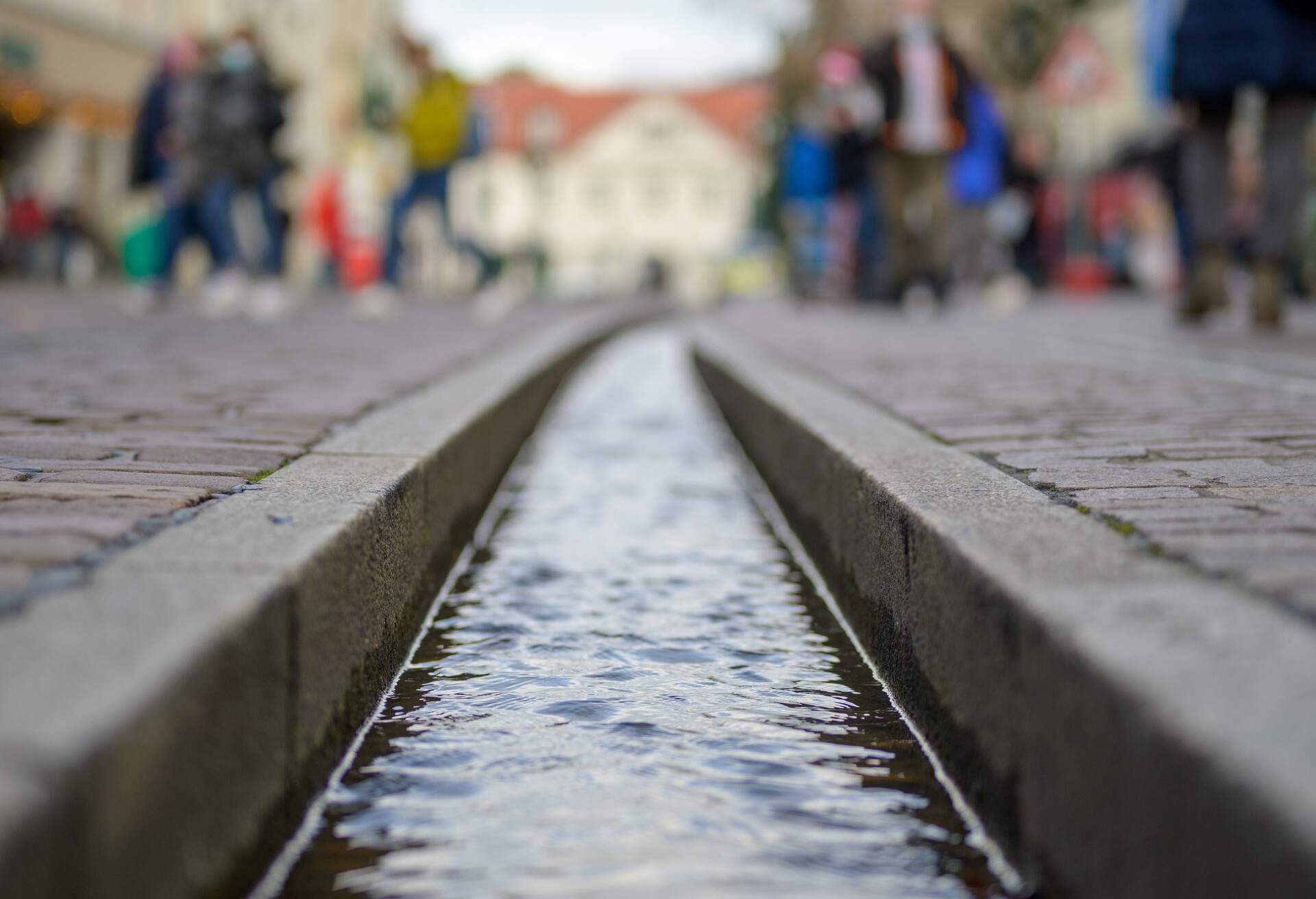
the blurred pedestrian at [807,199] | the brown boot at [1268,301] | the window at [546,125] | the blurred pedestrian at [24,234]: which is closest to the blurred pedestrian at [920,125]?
the blurred pedestrian at [807,199]

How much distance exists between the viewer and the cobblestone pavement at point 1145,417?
303cm

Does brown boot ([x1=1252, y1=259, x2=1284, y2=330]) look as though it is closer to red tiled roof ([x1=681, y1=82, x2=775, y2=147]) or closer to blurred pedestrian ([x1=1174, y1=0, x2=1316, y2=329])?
blurred pedestrian ([x1=1174, y1=0, x2=1316, y2=329])

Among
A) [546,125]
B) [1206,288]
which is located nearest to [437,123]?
[1206,288]

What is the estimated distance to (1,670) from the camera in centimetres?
196

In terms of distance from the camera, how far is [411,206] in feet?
56.2

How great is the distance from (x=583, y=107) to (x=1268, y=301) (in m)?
83.8

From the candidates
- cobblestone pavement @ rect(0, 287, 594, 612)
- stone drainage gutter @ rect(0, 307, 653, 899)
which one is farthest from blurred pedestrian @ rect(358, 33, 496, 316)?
stone drainage gutter @ rect(0, 307, 653, 899)

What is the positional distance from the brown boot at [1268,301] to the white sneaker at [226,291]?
8.03 m

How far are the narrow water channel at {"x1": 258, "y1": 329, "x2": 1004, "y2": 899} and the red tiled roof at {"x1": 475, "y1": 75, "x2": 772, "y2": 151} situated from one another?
85.5 m

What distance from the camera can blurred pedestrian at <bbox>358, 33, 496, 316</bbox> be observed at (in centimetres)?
1656

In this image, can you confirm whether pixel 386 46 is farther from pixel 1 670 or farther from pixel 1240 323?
pixel 1 670

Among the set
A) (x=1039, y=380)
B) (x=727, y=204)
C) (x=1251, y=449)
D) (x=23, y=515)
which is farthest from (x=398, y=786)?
(x=727, y=204)

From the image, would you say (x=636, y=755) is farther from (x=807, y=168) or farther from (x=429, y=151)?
(x=807, y=168)

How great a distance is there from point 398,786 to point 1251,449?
2.46m
